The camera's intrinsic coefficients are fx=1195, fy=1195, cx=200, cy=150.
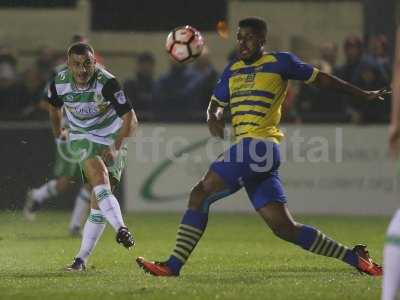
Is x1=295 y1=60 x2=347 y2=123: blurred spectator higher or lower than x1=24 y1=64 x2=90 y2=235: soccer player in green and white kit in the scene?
higher

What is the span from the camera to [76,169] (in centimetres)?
1738

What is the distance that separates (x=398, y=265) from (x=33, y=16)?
18.4 meters

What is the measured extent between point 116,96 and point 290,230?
7.28ft

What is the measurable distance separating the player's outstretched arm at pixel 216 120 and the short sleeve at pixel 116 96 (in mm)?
1232

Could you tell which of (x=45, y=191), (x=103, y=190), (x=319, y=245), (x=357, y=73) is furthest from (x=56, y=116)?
(x=357, y=73)

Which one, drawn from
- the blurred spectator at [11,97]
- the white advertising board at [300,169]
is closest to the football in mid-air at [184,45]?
the white advertising board at [300,169]

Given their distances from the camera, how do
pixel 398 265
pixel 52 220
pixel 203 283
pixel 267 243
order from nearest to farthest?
pixel 398 265 < pixel 203 283 < pixel 267 243 < pixel 52 220

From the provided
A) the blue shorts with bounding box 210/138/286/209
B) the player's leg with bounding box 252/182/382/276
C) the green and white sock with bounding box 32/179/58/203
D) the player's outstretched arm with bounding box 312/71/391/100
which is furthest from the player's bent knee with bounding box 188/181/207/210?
the green and white sock with bounding box 32/179/58/203

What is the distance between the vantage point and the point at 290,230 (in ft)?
32.2

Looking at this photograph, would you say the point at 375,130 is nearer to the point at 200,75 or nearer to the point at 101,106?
the point at 200,75

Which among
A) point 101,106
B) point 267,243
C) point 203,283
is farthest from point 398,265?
point 267,243

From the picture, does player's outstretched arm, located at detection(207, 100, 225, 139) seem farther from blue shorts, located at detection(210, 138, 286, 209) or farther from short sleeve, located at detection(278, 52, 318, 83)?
short sleeve, located at detection(278, 52, 318, 83)

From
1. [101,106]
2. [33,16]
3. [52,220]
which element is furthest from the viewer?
[33,16]

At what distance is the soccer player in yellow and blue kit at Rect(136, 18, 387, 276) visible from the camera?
32.0 ft
